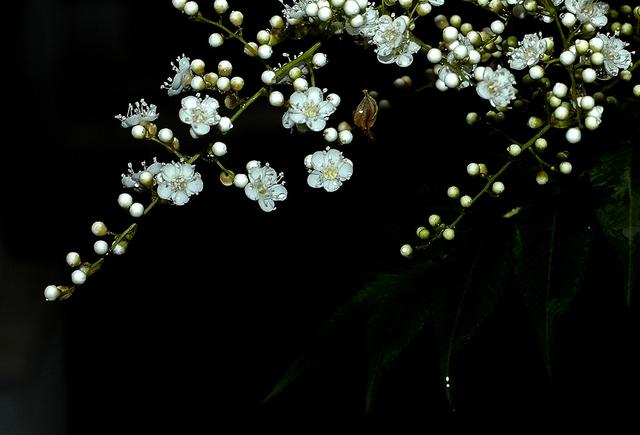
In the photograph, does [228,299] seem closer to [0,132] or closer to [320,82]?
[320,82]

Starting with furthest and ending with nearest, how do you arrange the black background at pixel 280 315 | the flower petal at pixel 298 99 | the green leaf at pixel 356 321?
the black background at pixel 280 315 → the green leaf at pixel 356 321 → the flower petal at pixel 298 99

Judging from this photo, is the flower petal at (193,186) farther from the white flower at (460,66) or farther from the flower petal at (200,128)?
the white flower at (460,66)

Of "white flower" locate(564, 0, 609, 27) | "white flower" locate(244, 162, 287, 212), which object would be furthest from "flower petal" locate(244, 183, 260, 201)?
"white flower" locate(564, 0, 609, 27)

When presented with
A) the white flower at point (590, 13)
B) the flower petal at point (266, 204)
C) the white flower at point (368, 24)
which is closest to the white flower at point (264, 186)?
the flower petal at point (266, 204)

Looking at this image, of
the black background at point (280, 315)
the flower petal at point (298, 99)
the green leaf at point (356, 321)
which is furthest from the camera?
the black background at point (280, 315)

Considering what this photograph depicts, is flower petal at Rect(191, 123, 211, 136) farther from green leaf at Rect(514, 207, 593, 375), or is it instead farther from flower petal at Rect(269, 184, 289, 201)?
green leaf at Rect(514, 207, 593, 375)

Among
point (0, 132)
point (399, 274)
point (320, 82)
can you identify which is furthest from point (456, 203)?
point (0, 132)

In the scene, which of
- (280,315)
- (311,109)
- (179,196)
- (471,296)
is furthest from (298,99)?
(280,315)
